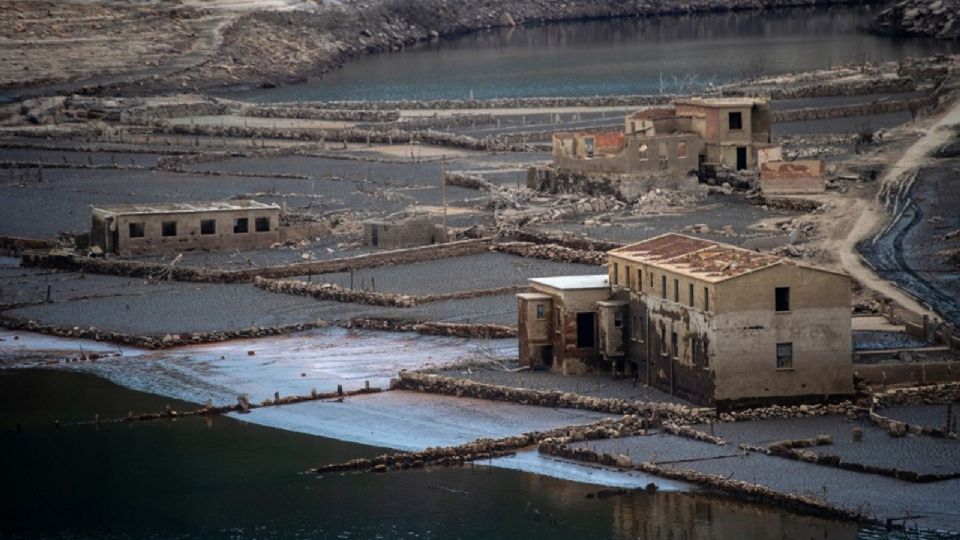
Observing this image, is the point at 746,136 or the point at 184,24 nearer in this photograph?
the point at 746,136

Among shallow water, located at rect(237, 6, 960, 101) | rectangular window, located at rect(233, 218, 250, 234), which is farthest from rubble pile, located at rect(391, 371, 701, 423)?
shallow water, located at rect(237, 6, 960, 101)

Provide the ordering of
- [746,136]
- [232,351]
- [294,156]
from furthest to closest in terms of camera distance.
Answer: [294,156] → [746,136] → [232,351]

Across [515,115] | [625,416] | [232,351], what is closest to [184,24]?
[515,115]

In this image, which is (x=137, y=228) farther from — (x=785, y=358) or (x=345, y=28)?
(x=345, y=28)

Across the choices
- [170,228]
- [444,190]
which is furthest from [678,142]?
[170,228]

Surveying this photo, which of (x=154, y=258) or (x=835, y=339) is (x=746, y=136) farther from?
(x=835, y=339)

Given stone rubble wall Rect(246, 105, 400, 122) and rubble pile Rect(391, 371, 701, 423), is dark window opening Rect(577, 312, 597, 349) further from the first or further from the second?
stone rubble wall Rect(246, 105, 400, 122)

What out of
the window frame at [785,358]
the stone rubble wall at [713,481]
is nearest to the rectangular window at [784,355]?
the window frame at [785,358]
